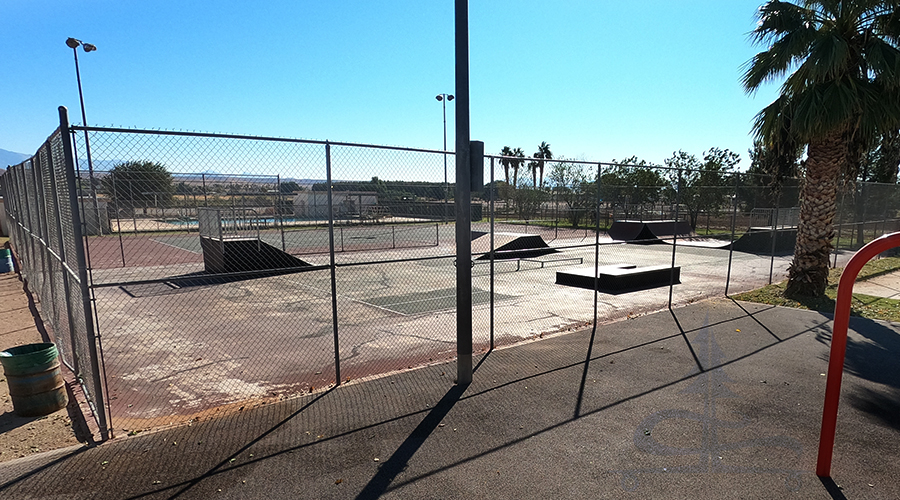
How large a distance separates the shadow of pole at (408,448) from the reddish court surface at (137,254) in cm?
1433

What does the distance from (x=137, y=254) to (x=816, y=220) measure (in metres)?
23.1

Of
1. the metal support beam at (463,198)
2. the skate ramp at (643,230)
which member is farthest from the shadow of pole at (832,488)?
the skate ramp at (643,230)

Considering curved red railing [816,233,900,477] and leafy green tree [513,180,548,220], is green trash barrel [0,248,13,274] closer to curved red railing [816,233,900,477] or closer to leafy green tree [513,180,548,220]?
leafy green tree [513,180,548,220]

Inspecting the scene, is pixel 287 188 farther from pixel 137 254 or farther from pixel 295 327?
pixel 137 254

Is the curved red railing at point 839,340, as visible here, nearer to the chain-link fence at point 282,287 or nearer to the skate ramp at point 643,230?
the chain-link fence at point 282,287

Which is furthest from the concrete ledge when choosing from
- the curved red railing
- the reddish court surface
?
the reddish court surface

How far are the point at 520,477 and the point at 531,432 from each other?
701mm

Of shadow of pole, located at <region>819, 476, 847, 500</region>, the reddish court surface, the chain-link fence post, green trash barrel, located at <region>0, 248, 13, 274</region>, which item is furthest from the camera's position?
the reddish court surface

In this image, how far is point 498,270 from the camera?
1431 cm

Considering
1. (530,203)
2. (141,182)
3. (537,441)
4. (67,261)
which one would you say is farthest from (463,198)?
(530,203)

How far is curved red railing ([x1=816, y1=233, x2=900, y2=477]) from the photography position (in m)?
3.08

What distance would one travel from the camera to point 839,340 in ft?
10.6

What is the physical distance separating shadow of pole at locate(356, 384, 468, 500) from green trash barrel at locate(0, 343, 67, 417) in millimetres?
3581

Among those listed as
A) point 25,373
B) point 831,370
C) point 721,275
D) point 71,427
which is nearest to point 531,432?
point 831,370
